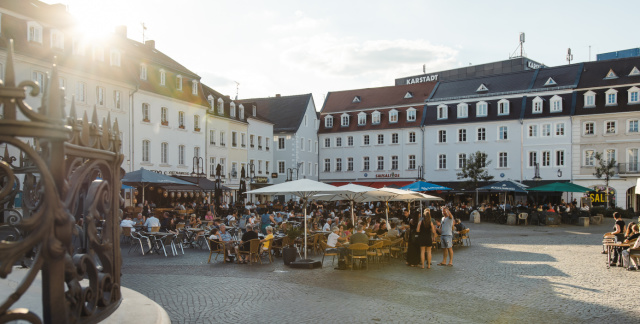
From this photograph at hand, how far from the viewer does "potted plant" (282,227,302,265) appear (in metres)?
15.7

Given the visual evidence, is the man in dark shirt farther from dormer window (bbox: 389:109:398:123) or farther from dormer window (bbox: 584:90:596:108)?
dormer window (bbox: 389:109:398:123)

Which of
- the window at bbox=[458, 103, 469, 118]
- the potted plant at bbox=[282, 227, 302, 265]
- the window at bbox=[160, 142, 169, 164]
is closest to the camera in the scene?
the potted plant at bbox=[282, 227, 302, 265]

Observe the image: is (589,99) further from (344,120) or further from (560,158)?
(344,120)

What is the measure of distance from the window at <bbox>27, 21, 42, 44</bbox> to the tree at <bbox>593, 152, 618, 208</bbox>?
4092 cm

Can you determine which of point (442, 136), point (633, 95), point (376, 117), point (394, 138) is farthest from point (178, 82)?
point (633, 95)

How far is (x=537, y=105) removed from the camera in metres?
50.7

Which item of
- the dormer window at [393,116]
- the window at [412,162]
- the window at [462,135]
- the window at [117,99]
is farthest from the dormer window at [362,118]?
the window at [117,99]

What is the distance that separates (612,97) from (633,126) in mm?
3078

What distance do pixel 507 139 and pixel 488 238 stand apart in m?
29.6

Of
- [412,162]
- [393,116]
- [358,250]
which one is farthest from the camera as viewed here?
[393,116]

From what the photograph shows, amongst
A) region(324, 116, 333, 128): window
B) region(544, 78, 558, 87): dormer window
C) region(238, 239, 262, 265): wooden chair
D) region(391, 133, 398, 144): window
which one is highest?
region(544, 78, 558, 87): dormer window

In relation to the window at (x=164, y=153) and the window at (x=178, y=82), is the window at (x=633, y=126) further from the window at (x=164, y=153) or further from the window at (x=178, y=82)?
the window at (x=164, y=153)

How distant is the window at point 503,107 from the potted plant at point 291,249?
40094 millimetres

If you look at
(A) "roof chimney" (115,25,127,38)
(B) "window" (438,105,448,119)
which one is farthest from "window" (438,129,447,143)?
(A) "roof chimney" (115,25,127,38)
